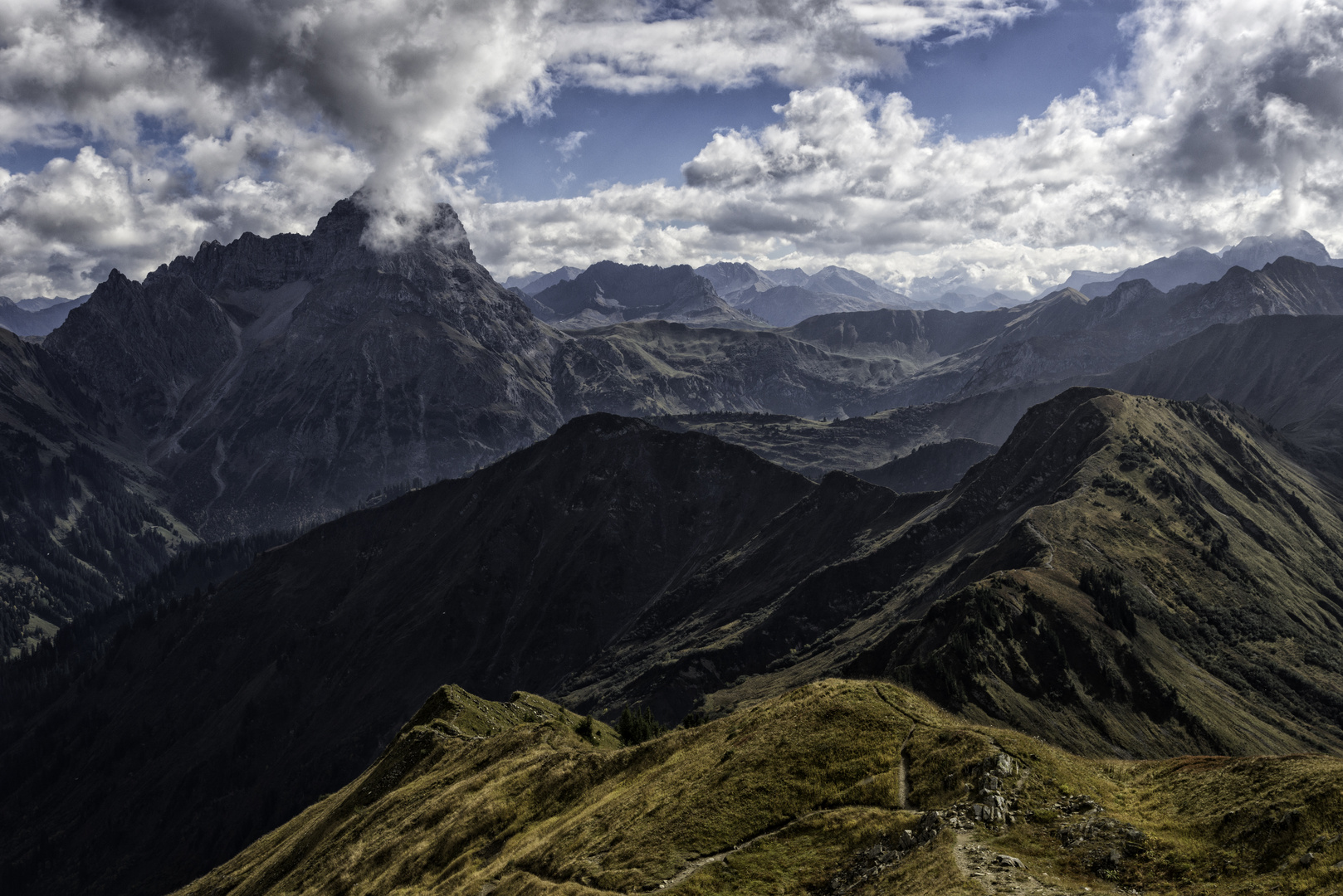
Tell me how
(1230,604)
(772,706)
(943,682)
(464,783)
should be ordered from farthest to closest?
1. (1230,604)
2. (943,682)
3. (464,783)
4. (772,706)

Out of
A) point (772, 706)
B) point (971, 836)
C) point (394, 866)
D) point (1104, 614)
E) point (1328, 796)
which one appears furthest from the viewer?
point (1104, 614)

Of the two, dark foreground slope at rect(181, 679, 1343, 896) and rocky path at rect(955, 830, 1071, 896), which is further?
dark foreground slope at rect(181, 679, 1343, 896)

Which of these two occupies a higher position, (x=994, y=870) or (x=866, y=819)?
(x=866, y=819)

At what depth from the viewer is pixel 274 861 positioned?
99.6m

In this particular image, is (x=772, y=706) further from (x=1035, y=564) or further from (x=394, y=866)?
(x=1035, y=564)

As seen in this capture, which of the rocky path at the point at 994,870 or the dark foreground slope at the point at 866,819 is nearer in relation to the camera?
the rocky path at the point at 994,870

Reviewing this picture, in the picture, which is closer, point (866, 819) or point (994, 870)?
point (994, 870)

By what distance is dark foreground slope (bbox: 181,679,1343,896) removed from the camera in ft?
137

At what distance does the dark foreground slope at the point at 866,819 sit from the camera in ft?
137

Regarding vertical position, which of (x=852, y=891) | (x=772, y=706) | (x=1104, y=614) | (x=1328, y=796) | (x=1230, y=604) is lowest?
(x=1230, y=604)

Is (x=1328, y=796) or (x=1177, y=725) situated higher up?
(x=1328, y=796)

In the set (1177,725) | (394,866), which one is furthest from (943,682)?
(394,866)

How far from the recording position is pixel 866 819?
49.4 m

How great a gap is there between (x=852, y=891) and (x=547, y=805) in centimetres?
3438
